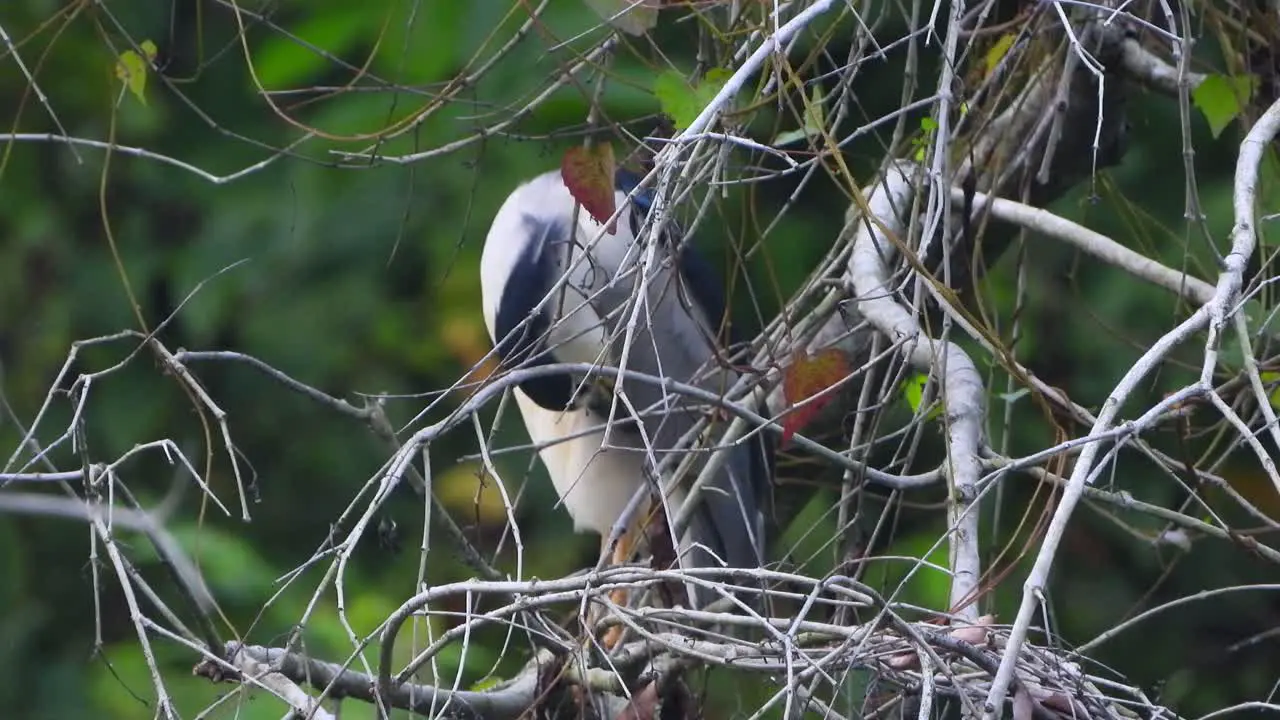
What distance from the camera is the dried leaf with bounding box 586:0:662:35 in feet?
4.93

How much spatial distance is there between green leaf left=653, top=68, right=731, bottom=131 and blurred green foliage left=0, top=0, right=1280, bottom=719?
1.27 meters

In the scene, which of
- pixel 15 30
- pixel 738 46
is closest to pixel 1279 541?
pixel 738 46

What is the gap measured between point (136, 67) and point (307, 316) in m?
1.96

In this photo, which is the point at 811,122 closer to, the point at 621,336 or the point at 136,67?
the point at 136,67

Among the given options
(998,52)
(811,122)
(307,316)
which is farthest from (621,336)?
(307,316)

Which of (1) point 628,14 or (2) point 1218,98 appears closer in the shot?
(1) point 628,14

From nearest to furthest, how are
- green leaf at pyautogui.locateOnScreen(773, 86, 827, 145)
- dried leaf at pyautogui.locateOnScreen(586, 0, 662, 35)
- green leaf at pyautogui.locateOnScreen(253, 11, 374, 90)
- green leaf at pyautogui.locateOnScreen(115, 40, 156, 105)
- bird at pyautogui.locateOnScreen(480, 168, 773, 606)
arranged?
green leaf at pyautogui.locateOnScreen(773, 86, 827, 145) < dried leaf at pyautogui.locateOnScreen(586, 0, 662, 35) < green leaf at pyautogui.locateOnScreen(115, 40, 156, 105) < bird at pyautogui.locateOnScreen(480, 168, 773, 606) < green leaf at pyautogui.locateOnScreen(253, 11, 374, 90)

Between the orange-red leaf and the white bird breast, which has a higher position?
the orange-red leaf

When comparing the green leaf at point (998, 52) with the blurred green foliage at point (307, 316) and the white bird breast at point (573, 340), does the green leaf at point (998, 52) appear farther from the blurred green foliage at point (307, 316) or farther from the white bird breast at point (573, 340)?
the blurred green foliage at point (307, 316)

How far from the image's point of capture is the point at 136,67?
181 cm

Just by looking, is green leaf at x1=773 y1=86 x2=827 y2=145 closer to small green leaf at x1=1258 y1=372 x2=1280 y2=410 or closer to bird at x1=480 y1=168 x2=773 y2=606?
small green leaf at x1=1258 y1=372 x2=1280 y2=410

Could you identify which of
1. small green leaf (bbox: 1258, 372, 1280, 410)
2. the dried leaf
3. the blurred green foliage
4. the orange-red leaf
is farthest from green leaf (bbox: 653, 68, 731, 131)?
the blurred green foliage

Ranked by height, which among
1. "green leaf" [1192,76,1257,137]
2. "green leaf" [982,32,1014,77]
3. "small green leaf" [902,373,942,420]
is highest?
"green leaf" [982,32,1014,77]

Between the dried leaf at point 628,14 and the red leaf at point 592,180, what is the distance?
0.14m
